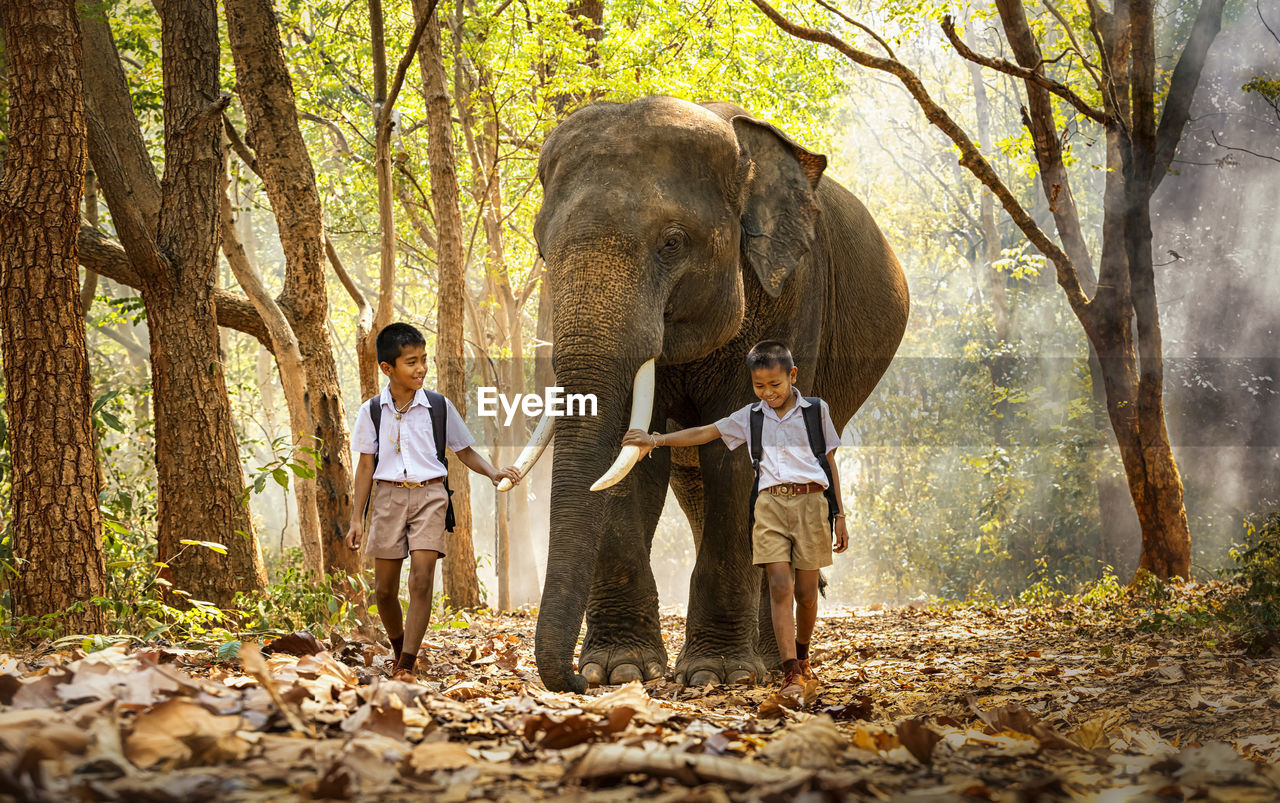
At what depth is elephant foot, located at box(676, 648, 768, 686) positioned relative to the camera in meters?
5.83

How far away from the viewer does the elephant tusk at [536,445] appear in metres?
5.25

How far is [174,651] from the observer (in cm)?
479

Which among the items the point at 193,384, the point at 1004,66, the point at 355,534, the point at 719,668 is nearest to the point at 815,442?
the point at 719,668

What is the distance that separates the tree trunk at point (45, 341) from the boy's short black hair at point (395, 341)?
1529 mm

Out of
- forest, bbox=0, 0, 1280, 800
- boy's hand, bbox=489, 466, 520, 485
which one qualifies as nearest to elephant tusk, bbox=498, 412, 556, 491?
boy's hand, bbox=489, 466, 520, 485

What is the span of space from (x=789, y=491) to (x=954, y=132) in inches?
233

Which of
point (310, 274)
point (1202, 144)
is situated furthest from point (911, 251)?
point (310, 274)

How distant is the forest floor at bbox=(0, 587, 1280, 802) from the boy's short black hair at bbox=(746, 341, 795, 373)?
1542 mm

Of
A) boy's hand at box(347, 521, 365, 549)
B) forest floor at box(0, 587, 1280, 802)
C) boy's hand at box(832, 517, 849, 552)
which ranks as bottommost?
forest floor at box(0, 587, 1280, 802)

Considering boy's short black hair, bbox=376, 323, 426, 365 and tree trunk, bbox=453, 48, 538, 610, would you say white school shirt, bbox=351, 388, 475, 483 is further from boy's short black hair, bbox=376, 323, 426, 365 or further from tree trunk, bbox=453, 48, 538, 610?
tree trunk, bbox=453, 48, 538, 610

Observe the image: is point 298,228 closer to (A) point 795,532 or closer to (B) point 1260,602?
(A) point 795,532

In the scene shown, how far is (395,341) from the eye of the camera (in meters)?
5.04

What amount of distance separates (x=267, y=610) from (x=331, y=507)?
2288 mm

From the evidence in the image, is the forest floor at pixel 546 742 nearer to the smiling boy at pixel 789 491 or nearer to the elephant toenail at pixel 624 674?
the smiling boy at pixel 789 491
